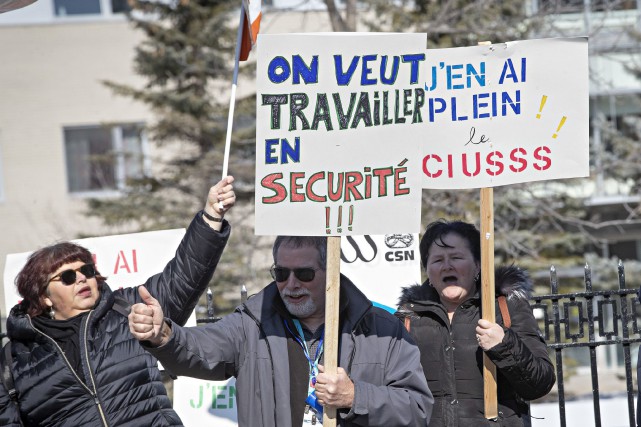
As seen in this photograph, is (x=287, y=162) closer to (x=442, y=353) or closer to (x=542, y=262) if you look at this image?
(x=442, y=353)

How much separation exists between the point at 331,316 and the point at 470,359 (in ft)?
3.21

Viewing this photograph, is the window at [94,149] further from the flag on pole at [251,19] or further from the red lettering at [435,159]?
the red lettering at [435,159]

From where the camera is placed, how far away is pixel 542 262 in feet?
45.9

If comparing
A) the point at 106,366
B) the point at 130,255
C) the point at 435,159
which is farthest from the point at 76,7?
the point at 106,366

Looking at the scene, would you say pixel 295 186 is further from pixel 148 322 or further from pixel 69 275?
pixel 69 275

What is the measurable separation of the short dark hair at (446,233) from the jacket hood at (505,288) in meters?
0.11

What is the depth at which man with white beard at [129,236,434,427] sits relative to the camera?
3529mm

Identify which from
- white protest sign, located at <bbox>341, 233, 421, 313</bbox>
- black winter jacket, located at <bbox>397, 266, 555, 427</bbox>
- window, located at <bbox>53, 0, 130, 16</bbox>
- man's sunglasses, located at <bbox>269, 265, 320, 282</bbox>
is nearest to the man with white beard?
man's sunglasses, located at <bbox>269, 265, 320, 282</bbox>

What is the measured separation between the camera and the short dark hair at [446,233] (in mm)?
4406

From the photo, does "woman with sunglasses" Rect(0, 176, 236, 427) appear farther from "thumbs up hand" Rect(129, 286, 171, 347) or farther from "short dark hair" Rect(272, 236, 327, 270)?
"thumbs up hand" Rect(129, 286, 171, 347)

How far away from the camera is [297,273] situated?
3705 mm

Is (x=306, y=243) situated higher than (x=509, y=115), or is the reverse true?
(x=509, y=115)

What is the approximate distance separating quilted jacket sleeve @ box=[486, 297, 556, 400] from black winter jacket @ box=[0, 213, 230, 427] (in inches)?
49.7

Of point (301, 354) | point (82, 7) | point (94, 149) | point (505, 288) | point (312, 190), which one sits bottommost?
point (301, 354)
